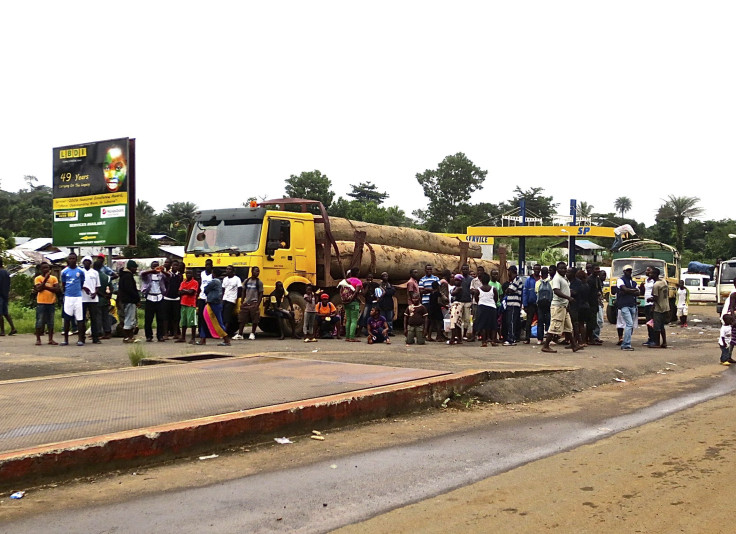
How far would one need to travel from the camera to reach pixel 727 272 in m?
26.3

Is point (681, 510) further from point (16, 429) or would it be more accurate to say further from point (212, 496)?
point (16, 429)

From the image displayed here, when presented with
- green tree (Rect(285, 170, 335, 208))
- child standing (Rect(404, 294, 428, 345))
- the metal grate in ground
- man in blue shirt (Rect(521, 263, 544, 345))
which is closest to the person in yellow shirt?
the metal grate in ground

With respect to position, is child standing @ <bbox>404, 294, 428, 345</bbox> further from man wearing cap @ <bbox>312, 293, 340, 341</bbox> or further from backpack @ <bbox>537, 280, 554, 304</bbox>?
backpack @ <bbox>537, 280, 554, 304</bbox>

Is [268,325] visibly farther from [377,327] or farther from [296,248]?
[377,327]

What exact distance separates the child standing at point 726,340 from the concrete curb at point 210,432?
6.44 metres

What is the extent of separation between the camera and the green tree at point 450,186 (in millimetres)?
80938

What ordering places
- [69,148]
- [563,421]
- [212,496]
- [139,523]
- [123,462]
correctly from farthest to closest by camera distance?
[69,148], [563,421], [123,462], [212,496], [139,523]

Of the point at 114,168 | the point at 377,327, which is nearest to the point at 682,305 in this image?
the point at 377,327

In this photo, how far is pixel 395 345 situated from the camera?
14359 mm

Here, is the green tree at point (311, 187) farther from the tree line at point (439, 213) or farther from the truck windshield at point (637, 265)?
the truck windshield at point (637, 265)

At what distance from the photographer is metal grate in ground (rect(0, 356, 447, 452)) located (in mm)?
5930

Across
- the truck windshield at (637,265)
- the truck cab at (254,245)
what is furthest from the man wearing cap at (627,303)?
the truck windshield at (637,265)

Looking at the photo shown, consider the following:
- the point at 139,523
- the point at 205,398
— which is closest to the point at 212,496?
the point at 139,523

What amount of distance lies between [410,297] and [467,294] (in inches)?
44.5
